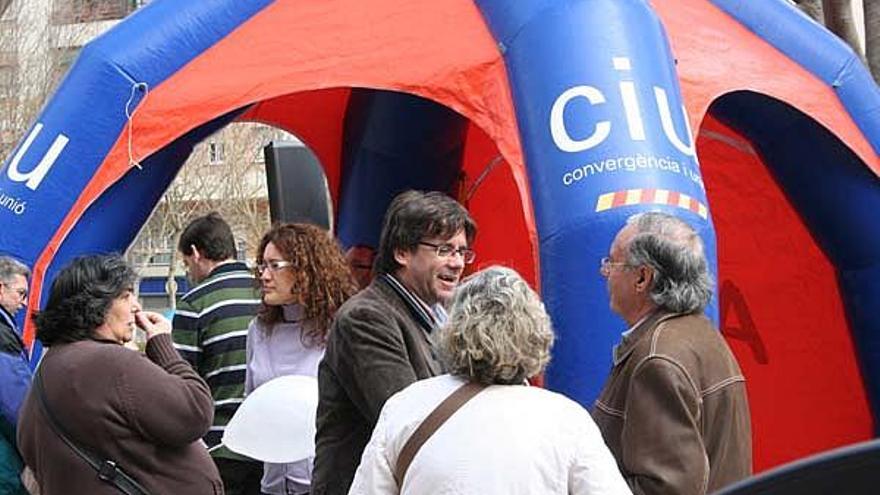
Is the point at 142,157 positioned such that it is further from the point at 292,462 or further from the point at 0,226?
the point at 292,462

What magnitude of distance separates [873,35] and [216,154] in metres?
22.7

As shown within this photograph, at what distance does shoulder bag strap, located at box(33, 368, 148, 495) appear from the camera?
14.2 feet

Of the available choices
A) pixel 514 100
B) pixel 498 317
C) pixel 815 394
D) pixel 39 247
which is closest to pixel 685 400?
pixel 498 317

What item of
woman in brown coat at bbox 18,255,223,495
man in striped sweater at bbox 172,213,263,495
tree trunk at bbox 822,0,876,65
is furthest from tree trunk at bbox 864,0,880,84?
woman in brown coat at bbox 18,255,223,495

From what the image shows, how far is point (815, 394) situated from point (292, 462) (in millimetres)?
3505

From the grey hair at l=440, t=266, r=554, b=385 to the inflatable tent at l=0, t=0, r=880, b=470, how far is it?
212 cm

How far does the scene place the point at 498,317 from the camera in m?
3.32

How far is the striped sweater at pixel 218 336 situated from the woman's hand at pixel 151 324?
5.22ft

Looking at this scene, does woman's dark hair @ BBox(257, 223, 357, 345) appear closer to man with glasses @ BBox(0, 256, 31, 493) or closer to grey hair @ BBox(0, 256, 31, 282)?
man with glasses @ BBox(0, 256, 31, 493)


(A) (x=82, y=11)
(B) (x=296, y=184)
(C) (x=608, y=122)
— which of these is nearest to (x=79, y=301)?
(C) (x=608, y=122)

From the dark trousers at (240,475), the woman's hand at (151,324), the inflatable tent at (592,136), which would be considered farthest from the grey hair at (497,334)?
the dark trousers at (240,475)

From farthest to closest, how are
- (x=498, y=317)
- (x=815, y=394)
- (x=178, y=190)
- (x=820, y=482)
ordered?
(x=178, y=190) < (x=815, y=394) < (x=498, y=317) < (x=820, y=482)

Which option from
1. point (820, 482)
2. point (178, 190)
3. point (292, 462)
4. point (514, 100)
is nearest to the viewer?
point (820, 482)

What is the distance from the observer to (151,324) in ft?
15.4
